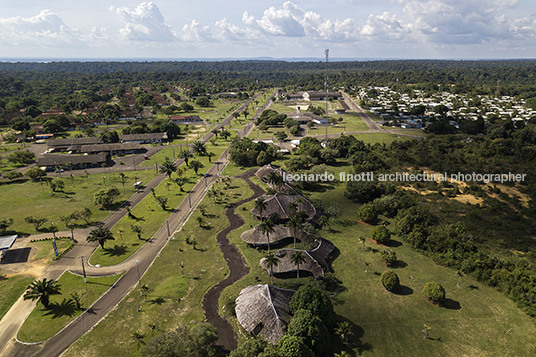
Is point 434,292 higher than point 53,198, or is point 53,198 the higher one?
point 53,198

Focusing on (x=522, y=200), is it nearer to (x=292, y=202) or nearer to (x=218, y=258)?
(x=292, y=202)

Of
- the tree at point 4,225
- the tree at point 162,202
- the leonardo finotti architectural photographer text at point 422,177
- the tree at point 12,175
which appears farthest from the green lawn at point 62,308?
the tree at point 12,175

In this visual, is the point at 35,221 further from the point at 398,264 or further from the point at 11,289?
the point at 398,264

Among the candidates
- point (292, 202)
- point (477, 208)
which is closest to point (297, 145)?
point (292, 202)

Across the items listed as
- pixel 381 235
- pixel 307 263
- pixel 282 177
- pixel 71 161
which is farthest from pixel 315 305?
pixel 71 161

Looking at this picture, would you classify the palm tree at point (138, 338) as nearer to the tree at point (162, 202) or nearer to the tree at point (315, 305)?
the tree at point (315, 305)
